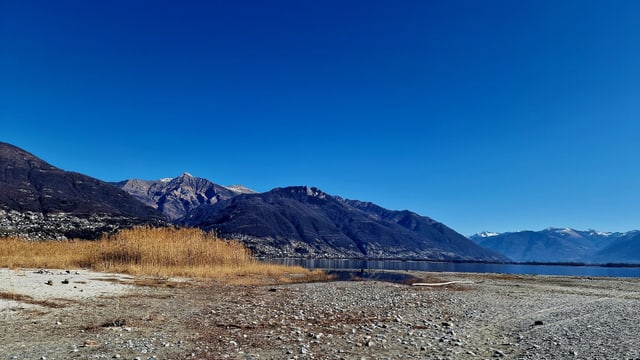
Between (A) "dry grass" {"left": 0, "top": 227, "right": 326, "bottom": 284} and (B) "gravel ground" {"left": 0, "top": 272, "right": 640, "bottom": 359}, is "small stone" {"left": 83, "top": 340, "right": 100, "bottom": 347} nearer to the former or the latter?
(B) "gravel ground" {"left": 0, "top": 272, "right": 640, "bottom": 359}

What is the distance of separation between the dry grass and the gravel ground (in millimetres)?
17080

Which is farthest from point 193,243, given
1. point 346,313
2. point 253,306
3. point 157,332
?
point 157,332

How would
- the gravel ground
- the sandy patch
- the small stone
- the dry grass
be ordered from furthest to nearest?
the dry grass < the sandy patch < the gravel ground < the small stone

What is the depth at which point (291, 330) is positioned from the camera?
1529 cm

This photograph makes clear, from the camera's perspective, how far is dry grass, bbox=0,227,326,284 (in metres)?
38.2

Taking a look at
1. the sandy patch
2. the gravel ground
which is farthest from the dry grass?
the gravel ground

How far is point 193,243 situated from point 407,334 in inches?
1551

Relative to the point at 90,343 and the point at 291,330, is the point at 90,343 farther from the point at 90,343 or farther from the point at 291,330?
the point at 291,330

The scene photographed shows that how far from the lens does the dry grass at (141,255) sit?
3824 centimetres

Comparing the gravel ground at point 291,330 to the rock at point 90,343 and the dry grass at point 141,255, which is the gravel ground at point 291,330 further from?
the dry grass at point 141,255

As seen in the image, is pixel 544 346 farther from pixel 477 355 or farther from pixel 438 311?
pixel 438 311

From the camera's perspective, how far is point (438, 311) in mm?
22703

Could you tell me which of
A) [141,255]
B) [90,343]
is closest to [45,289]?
[90,343]

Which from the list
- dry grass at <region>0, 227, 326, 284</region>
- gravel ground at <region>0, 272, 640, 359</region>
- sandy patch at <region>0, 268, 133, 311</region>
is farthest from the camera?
dry grass at <region>0, 227, 326, 284</region>
